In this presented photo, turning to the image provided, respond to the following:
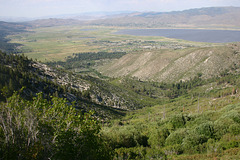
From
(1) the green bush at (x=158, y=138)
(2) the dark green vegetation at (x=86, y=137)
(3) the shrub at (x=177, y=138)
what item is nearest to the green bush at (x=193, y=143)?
(2) the dark green vegetation at (x=86, y=137)

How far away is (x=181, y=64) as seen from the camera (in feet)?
440

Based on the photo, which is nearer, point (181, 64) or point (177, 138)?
point (177, 138)

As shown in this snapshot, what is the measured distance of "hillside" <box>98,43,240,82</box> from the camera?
122125 mm

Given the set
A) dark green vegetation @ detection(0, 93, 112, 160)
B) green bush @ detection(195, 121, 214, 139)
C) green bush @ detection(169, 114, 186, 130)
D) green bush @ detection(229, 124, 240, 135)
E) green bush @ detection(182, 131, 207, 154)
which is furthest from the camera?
green bush @ detection(169, 114, 186, 130)

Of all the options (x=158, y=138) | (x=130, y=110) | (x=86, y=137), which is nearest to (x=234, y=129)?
(x=158, y=138)

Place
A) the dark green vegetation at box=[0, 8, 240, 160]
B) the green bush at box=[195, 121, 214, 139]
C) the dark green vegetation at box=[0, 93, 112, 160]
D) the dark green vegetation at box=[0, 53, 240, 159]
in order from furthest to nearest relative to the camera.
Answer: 1. the green bush at box=[195, 121, 214, 139]
2. the dark green vegetation at box=[0, 8, 240, 160]
3. the dark green vegetation at box=[0, 53, 240, 159]
4. the dark green vegetation at box=[0, 93, 112, 160]

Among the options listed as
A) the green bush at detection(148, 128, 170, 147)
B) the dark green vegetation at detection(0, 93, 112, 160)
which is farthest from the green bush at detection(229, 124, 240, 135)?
the dark green vegetation at detection(0, 93, 112, 160)

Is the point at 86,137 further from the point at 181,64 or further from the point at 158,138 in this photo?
the point at 181,64

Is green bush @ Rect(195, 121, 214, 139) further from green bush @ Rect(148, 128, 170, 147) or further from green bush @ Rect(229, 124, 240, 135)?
green bush @ Rect(148, 128, 170, 147)

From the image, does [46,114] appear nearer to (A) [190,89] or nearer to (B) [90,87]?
(B) [90,87]

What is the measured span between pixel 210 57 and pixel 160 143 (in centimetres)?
11906

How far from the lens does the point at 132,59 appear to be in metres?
174

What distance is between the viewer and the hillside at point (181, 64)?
122 meters

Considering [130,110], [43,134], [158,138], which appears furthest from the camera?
[130,110]
